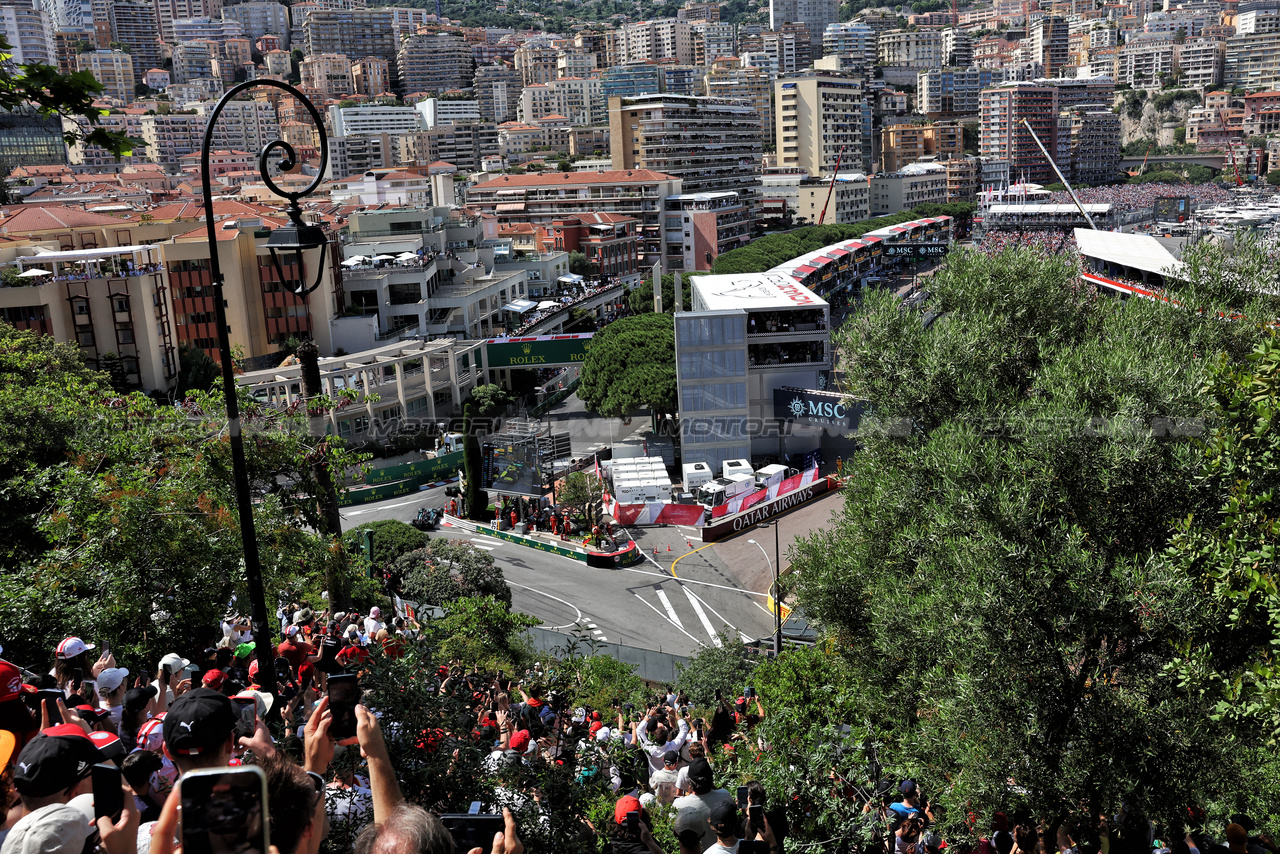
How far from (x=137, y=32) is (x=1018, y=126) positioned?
152203 millimetres

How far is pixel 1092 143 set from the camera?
15012cm

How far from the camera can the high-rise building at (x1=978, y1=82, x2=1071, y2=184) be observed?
5507 inches

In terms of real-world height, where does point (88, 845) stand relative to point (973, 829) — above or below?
above

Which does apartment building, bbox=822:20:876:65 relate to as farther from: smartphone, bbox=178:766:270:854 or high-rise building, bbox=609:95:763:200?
smartphone, bbox=178:766:270:854

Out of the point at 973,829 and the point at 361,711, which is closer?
the point at 361,711

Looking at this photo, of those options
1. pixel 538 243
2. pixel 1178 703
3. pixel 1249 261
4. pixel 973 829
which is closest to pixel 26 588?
pixel 973 829

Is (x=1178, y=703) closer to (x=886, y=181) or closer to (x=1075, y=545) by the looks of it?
(x=1075, y=545)

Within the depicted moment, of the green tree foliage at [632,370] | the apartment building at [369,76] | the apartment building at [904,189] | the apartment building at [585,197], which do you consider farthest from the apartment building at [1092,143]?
the green tree foliage at [632,370]

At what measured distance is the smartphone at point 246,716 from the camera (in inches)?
201

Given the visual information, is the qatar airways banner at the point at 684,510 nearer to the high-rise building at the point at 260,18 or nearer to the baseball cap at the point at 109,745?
the baseball cap at the point at 109,745

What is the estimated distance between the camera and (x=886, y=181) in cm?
11869

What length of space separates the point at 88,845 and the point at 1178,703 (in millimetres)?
8706

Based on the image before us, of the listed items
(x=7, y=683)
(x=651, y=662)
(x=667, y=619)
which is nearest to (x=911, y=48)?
(x=667, y=619)

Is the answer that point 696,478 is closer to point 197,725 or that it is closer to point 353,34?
point 197,725
